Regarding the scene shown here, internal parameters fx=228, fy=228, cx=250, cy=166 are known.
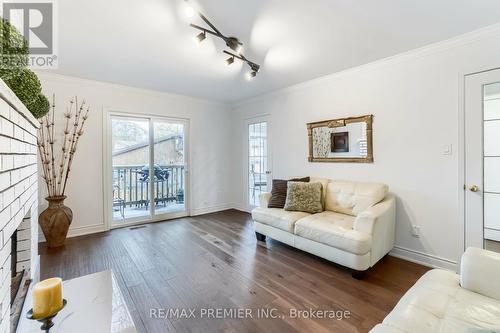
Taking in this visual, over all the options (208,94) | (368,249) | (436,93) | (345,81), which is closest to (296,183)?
(368,249)

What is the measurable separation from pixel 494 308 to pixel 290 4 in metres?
2.35

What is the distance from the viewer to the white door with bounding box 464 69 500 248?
2.22m

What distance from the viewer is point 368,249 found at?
7.37ft

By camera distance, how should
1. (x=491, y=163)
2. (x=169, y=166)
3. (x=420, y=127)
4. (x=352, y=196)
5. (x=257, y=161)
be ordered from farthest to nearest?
(x=257, y=161)
(x=169, y=166)
(x=352, y=196)
(x=420, y=127)
(x=491, y=163)

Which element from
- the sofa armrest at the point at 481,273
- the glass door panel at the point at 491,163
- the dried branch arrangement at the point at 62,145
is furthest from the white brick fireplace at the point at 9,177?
the glass door panel at the point at 491,163

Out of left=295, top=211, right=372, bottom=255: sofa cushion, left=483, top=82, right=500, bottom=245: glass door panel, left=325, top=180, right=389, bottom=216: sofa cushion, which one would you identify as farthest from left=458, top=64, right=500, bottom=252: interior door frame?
left=295, top=211, right=372, bottom=255: sofa cushion

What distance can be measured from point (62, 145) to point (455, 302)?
Answer: 15.3 ft

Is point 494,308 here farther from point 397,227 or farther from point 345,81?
point 345,81

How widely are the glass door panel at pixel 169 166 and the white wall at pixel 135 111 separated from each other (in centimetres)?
21

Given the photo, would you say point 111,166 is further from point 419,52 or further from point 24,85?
point 419,52

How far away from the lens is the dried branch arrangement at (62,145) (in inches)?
128

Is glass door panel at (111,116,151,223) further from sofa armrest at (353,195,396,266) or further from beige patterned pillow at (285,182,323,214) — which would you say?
sofa armrest at (353,195,396,266)

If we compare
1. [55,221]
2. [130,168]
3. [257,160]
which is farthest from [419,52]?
[55,221]

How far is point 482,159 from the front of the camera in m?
2.28
